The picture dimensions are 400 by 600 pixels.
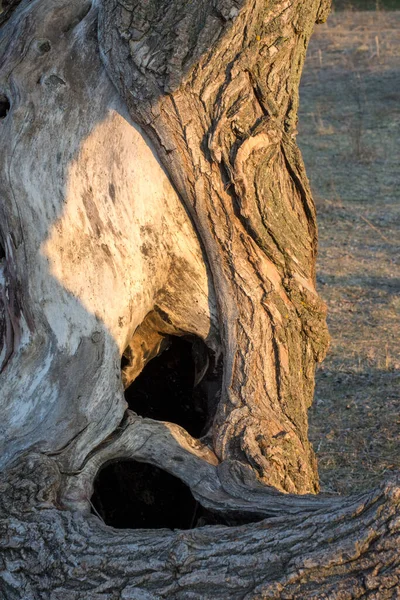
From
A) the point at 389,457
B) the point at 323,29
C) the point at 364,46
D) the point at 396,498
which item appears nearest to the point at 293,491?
the point at 396,498

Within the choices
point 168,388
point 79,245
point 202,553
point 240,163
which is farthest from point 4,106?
point 202,553

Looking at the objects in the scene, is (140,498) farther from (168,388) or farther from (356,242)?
(356,242)

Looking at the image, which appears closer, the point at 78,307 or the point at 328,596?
the point at 328,596

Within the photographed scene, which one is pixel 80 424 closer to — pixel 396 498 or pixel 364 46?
pixel 396 498

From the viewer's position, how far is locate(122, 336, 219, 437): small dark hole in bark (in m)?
3.44

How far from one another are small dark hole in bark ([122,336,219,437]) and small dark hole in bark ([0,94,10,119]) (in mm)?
1102

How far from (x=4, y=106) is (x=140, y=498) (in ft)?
5.25

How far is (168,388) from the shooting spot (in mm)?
3484

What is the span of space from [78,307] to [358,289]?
3599 millimetres

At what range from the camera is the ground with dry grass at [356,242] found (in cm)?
425

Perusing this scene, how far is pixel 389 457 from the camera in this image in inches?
159

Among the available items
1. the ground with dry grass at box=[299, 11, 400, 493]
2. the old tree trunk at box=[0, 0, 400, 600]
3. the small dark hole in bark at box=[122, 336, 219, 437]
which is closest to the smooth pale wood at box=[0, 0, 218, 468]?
the old tree trunk at box=[0, 0, 400, 600]

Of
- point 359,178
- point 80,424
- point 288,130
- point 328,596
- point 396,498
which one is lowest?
point 328,596

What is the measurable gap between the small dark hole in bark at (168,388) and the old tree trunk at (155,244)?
17 centimetres
